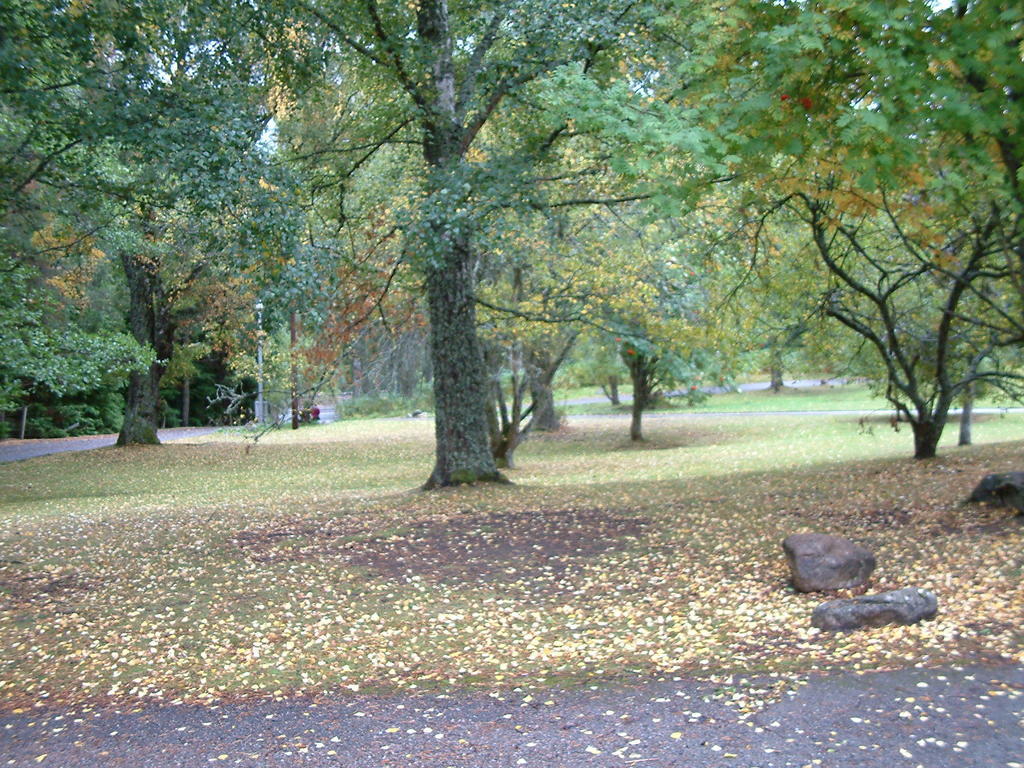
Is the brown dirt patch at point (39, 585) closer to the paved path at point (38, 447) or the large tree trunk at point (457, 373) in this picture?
the large tree trunk at point (457, 373)

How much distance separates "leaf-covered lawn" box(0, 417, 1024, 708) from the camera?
16.9ft

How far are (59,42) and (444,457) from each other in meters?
6.47

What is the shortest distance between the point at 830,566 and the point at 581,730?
2.65 m

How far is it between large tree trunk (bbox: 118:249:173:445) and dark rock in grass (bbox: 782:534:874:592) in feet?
63.3

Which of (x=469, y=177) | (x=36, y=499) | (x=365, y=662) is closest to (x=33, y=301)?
(x=36, y=499)

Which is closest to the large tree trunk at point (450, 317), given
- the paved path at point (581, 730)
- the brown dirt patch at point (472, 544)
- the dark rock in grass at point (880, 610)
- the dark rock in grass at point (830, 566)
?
the brown dirt patch at point (472, 544)

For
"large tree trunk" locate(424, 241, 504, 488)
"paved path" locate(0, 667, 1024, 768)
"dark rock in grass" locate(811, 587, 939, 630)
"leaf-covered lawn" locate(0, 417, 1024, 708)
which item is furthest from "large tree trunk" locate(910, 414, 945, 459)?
"paved path" locate(0, 667, 1024, 768)

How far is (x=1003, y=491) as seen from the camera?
7.20m

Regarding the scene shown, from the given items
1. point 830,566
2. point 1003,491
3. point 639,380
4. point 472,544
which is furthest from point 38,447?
point 1003,491

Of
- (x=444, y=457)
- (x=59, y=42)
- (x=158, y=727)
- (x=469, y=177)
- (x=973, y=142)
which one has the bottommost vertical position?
(x=158, y=727)

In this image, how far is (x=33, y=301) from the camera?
1376cm

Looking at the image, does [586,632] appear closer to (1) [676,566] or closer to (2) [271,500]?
(1) [676,566]

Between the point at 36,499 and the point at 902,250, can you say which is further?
the point at 36,499

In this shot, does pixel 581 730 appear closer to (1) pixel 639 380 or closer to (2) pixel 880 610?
(2) pixel 880 610
